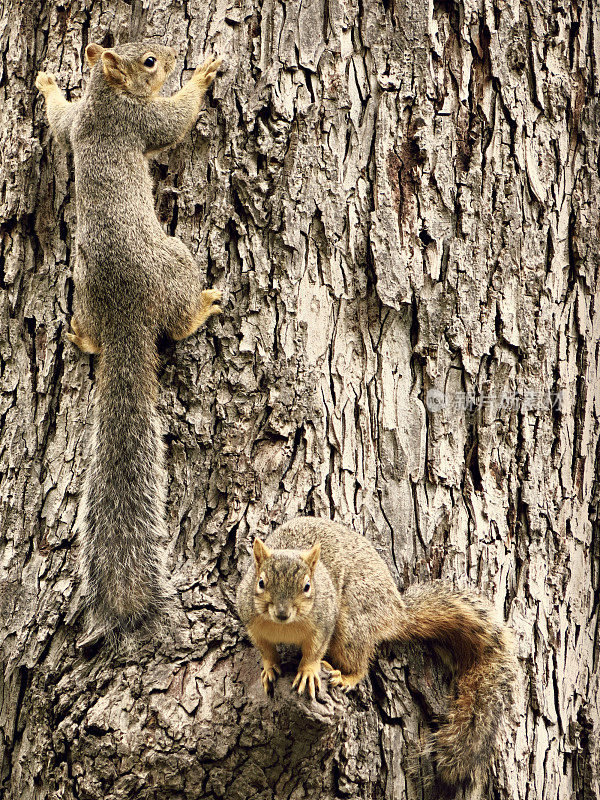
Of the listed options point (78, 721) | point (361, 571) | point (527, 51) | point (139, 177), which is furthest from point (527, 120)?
point (78, 721)

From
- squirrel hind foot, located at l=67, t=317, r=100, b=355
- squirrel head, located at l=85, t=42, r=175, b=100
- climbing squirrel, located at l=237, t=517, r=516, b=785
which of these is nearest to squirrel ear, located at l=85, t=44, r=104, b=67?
squirrel head, located at l=85, t=42, r=175, b=100

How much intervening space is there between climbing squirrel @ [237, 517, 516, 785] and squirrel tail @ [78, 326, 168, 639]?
0.29m

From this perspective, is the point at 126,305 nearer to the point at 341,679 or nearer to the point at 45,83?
the point at 45,83

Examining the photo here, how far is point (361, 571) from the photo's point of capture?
89.7 inches

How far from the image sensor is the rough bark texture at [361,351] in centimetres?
241

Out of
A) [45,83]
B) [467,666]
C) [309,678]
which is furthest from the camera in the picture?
[45,83]

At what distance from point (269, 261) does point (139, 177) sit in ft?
1.57

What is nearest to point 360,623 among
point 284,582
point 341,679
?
point 341,679

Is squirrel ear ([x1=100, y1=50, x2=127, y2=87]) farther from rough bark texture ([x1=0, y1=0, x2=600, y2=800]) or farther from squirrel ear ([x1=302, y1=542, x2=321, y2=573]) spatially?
squirrel ear ([x1=302, y1=542, x2=321, y2=573])

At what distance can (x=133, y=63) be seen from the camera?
2604 mm

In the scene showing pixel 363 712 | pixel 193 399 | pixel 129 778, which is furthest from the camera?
pixel 193 399

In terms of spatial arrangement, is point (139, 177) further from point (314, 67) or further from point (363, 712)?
point (363, 712)

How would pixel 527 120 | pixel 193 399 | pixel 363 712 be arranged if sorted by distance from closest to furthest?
pixel 363 712, pixel 193 399, pixel 527 120

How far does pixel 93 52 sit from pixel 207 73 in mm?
367
